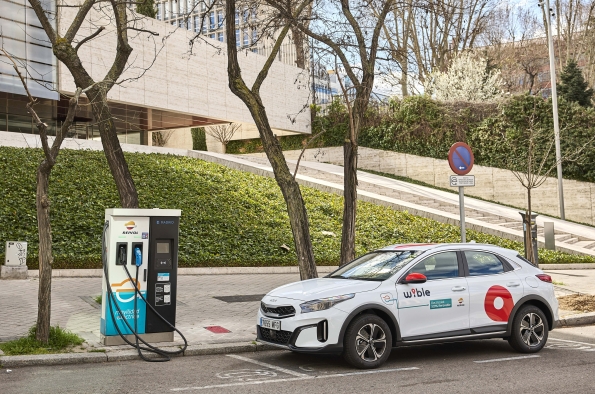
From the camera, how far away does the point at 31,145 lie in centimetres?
2380

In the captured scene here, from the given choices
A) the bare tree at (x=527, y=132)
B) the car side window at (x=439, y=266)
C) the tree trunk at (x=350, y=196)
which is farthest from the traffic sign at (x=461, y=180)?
the bare tree at (x=527, y=132)

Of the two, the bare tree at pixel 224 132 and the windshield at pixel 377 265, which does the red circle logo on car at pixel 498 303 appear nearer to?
the windshield at pixel 377 265

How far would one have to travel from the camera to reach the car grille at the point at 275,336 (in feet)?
24.9

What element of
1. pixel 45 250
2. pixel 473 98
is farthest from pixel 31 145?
pixel 473 98

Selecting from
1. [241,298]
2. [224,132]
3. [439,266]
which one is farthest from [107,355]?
[224,132]

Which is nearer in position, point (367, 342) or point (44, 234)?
point (367, 342)

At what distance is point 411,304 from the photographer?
789 cm

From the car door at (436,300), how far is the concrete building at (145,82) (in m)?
14.7

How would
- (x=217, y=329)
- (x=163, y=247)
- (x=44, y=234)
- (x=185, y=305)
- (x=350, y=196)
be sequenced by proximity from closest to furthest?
(x=44, y=234) < (x=163, y=247) < (x=217, y=329) < (x=185, y=305) < (x=350, y=196)

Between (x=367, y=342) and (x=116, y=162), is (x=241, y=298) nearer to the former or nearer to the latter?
(x=116, y=162)

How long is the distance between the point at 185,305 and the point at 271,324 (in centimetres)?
437

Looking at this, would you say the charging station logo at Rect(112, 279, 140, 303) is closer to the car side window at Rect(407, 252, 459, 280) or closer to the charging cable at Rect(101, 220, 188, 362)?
the charging cable at Rect(101, 220, 188, 362)

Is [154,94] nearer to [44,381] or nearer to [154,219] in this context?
[154,219]

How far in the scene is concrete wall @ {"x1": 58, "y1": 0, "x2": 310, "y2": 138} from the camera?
26.6m
